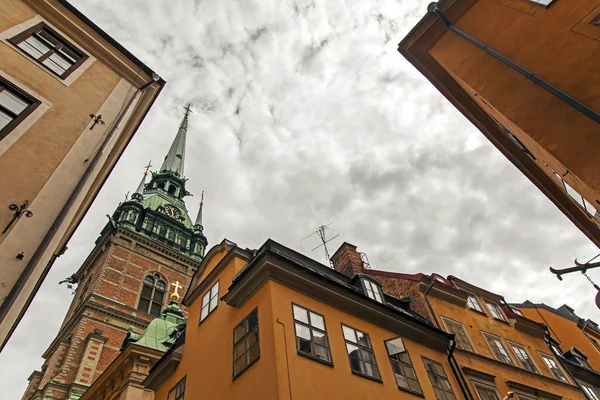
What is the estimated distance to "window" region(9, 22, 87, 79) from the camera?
9.01 meters

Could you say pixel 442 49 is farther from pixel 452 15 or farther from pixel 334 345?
pixel 334 345

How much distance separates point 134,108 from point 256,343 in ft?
24.0

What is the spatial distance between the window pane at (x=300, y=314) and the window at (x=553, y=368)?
47.2ft

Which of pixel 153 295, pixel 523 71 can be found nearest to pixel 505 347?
pixel 523 71

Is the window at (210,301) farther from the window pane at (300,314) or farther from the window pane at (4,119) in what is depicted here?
the window pane at (4,119)

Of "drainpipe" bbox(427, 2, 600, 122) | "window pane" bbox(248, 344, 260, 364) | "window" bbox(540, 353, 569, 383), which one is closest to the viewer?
"drainpipe" bbox(427, 2, 600, 122)

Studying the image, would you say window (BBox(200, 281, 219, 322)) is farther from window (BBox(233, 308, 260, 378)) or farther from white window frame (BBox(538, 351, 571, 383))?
white window frame (BBox(538, 351, 571, 383))

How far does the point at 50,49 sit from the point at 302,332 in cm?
945

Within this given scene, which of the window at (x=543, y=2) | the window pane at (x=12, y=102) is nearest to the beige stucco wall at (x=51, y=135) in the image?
the window pane at (x=12, y=102)

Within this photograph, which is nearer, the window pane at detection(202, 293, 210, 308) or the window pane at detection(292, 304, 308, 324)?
the window pane at detection(292, 304, 308, 324)

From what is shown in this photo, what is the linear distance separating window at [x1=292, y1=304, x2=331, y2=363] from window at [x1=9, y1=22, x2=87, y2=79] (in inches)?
329

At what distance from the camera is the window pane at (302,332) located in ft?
32.2

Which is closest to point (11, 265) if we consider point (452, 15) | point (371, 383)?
point (371, 383)

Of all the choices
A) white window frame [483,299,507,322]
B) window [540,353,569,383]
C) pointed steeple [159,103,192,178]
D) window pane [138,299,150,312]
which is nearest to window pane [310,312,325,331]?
white window frame [483,299,507,322]
